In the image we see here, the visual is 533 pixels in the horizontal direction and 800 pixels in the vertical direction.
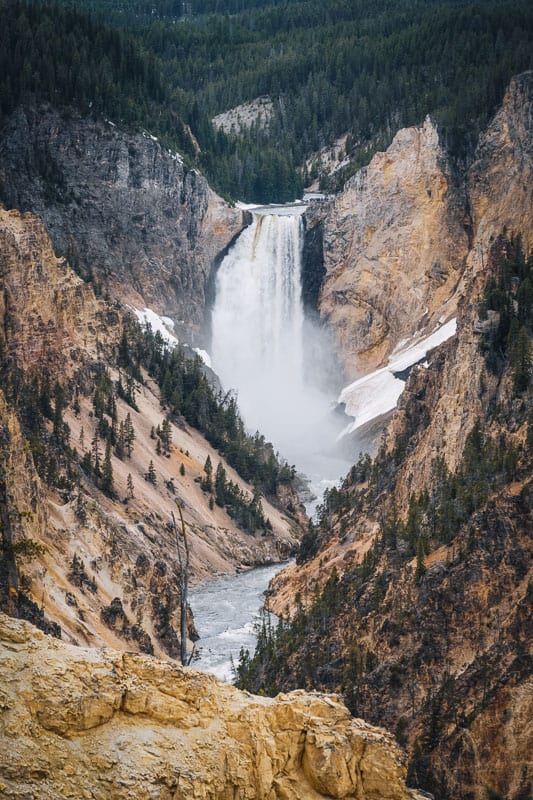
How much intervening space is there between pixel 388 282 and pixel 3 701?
13148cm

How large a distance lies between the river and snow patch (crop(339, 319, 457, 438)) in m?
39.2

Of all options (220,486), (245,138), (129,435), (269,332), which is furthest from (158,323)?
(245,138)

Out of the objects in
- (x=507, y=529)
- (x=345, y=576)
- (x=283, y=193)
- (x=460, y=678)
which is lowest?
(x=460, y=678)

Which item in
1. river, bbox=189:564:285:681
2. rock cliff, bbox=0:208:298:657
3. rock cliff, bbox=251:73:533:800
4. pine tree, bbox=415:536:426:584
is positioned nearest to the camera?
rock cliff, bbox=251:73:533:800

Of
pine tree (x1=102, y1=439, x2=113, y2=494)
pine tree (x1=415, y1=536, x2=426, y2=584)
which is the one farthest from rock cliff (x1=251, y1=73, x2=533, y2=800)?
pine tree (x1=102, y1=439, x2=113, y2=494)

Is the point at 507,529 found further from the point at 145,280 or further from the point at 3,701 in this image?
the point at 145,280

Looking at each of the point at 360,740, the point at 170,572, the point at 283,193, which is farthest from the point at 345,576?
the point at 283,193

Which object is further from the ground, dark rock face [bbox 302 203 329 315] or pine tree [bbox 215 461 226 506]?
dark rock face [bbox 302 203 329 315]

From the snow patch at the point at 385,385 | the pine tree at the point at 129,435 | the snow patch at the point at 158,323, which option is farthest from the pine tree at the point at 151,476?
the snow patch at the point at 158,323

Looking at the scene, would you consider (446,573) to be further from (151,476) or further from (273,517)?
(273,517)

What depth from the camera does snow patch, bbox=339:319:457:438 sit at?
131625mm

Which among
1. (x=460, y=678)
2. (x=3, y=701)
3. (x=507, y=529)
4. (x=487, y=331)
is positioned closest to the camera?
(x=3, y=701)

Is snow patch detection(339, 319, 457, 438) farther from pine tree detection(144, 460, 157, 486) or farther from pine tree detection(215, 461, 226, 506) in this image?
pine tree detection(144, 460, 157, 486)

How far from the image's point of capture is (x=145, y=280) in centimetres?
14688
